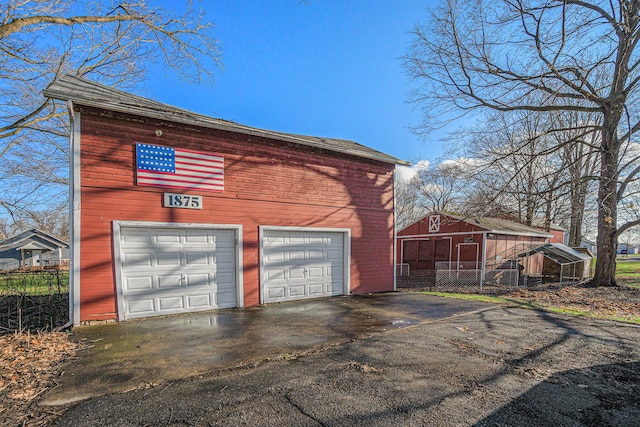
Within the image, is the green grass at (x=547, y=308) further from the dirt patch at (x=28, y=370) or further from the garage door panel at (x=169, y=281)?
the dirt patch at (x=28, y=370)

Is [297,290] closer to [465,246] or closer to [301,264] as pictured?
[301,264]

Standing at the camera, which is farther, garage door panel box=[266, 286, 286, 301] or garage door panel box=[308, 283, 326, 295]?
garage door panel box=[308, 283, 326, 295]

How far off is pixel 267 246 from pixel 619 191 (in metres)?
13.0

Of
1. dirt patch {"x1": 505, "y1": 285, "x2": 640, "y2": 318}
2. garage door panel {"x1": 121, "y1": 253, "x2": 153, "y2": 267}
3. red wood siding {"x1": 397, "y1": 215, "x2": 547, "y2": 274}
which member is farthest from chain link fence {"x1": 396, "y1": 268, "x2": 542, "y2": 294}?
garage door panel {"x1": 121, "y1": 253, "x2": 153, "y2": 267}

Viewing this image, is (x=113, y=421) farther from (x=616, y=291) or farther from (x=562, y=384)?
(x=616, y=291)

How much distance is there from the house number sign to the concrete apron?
8.25 feet

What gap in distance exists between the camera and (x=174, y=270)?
7039mm

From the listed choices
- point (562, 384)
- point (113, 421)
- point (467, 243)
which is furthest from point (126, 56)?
point (467, 243)

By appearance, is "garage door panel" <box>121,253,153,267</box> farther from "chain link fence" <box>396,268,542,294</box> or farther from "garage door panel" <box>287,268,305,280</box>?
"chain link fence" <box>396,268,542,294</box>

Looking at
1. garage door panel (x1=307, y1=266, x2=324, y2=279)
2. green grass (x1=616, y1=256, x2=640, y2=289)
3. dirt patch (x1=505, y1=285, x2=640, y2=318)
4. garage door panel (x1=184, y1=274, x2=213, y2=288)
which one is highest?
garage door panel (x1=184, y1=274, x2=213, y2=288)

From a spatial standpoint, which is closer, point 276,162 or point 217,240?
point 217,240

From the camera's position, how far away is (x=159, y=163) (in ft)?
22.8

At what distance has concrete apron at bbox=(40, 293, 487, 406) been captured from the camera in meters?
3.73

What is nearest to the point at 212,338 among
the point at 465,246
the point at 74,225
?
the point at 74,225
